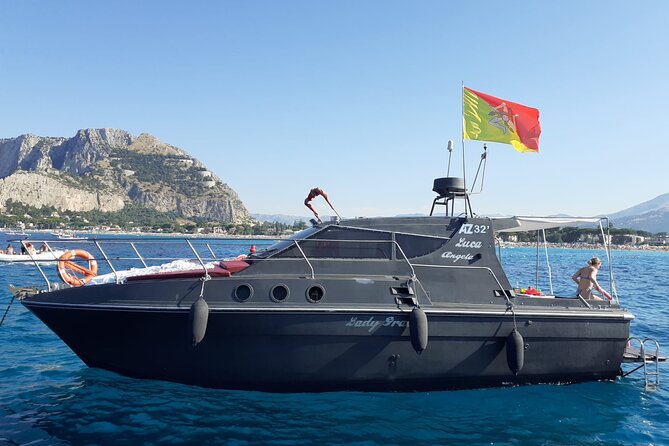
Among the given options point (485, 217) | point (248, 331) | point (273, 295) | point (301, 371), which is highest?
point (485, 217)

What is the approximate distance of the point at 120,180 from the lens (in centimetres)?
16250

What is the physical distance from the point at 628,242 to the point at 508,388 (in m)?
117

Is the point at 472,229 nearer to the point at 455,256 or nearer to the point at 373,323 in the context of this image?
the point at 455,256

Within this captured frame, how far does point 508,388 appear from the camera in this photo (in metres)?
7.69

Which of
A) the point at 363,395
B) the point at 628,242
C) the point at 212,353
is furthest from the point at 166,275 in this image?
the point at 628,242

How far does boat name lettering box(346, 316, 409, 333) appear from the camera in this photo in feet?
23.1

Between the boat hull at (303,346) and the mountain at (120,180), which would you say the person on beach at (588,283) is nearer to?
the boat hull at (303,346)

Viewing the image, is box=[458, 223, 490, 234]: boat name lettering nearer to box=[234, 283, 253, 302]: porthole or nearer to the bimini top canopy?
the bimini top canopy

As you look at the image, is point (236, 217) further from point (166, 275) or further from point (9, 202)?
point (166, 275)

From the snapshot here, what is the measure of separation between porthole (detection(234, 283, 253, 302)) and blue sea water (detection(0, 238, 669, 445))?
1458 millimetres

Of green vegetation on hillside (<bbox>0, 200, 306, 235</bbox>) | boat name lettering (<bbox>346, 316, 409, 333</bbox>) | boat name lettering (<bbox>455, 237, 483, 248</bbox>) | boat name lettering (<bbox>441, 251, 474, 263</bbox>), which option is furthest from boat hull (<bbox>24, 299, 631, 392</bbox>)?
green vegetation on hillside (<bbox>0, 200, 306, 235</bbox>)

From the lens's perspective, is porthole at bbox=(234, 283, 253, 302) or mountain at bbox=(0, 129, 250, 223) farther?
mountain at bbox=(0, 129, 250, 223)

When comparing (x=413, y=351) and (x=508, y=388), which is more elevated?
(x=413, y=351)

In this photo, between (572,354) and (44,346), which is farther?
→ (44,346)
